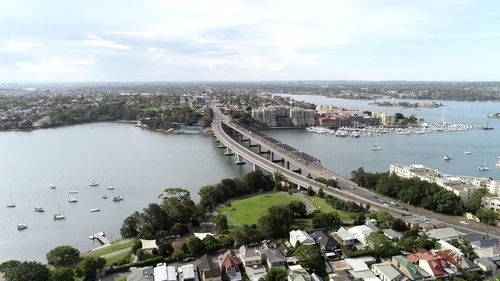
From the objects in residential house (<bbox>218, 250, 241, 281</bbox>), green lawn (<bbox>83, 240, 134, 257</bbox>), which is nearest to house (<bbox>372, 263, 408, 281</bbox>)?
residential house (<bbox>218, 250, 241, 281</bbox>)

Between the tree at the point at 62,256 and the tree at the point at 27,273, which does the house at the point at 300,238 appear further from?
the tree at the point at 27,273

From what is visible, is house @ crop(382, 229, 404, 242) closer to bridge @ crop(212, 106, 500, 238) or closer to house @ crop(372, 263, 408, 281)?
house @ crop(372, 263, 408, 281)

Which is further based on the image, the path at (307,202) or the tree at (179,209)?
the path at (307,202)

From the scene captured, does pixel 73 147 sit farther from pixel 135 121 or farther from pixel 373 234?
pixel 373 234

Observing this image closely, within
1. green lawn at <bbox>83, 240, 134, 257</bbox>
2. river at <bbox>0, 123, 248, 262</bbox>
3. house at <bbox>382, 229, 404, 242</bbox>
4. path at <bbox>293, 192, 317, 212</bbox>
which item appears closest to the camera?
house at <bbox>382, 229, 404, 242</bbox>

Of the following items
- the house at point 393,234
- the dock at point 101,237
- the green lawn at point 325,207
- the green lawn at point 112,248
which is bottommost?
the dock at point 101,237

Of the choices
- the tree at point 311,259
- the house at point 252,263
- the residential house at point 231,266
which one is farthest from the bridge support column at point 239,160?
the tree at point 311,259

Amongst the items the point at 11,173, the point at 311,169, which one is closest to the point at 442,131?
the point at 311,169
